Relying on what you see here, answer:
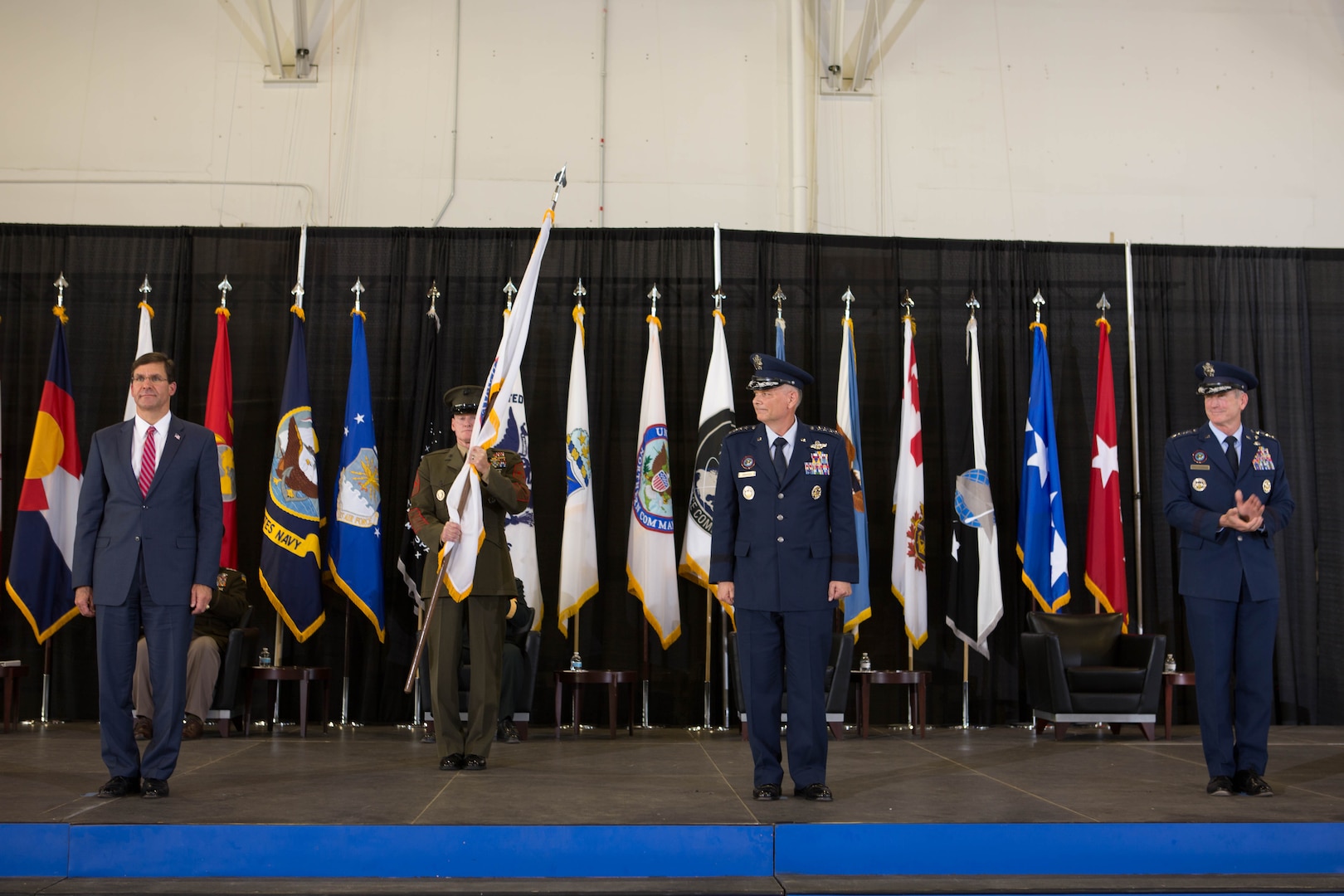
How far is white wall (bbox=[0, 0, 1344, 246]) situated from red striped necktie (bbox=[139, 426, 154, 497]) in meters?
3.58

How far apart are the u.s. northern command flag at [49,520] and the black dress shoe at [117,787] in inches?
106

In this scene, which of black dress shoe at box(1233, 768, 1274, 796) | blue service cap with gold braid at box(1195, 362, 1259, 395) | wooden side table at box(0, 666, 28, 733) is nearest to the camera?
black dress shoe at box(1233, 768, 1274, 796)

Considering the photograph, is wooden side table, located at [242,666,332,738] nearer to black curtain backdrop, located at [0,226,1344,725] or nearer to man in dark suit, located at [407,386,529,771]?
black curtain backdrop, located at [0,226,1344,725]

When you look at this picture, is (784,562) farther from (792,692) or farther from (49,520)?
(49,520)

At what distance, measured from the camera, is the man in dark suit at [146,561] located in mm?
3727

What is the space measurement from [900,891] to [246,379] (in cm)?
Result: 500

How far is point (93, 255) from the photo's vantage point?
6.83 m

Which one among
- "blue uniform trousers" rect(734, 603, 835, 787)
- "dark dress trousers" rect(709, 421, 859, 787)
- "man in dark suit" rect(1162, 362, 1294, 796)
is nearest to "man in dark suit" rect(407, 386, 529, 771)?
"dark dress trousers" rect(709, 421, 859, 787)

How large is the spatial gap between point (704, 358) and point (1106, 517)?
237 cm

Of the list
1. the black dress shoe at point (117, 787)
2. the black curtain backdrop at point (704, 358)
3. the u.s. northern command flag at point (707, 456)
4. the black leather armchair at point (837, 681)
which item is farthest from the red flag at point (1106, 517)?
the black dress shoe at point (117, 787)

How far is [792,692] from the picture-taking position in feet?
12.6

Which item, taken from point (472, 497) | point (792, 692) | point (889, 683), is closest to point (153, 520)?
point (472, 497)

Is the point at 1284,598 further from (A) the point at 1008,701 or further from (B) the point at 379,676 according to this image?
(B) the point at 379,676

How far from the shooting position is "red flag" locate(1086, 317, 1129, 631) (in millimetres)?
6434
